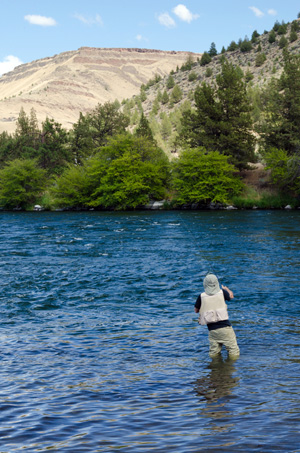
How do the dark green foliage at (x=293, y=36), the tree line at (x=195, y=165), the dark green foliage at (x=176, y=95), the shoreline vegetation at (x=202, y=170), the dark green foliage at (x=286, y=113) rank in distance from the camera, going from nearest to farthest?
the shoreline vegetation at (x=202, y=170)
the tree line at (x=195, y=165)
the dark green foliage at (x=286, y=113)
the dark green foliage at (x=293, y=36)
the dark green foliage at (x=176, y=95)

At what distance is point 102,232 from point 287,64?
1511 inches

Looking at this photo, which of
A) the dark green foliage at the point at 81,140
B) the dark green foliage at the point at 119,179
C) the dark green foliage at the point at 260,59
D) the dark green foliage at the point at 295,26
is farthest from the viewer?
the dark green foliage at the point at 295,26

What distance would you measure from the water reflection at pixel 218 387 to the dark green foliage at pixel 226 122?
53.9 m

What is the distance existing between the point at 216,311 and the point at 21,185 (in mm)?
61312

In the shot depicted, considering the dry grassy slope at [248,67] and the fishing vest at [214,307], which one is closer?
the fishing vest at [214,307]

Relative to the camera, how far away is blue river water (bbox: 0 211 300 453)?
6805 millimetres

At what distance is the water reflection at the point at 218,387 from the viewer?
7.38 metres

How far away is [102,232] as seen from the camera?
35.5 metres

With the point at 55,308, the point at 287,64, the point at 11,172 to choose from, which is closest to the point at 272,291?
the point at 55,308

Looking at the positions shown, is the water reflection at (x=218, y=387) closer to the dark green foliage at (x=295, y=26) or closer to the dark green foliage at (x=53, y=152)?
the dark green foliage at (x=53, y=152)

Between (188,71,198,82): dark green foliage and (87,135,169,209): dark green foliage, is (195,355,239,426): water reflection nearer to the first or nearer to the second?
(87,135,169,209): dark green foliage

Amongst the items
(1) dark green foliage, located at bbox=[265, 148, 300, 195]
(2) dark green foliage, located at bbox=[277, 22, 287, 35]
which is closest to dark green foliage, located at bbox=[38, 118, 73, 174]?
(1) dark green foliage, located at bbox=[265, 148, 300, 195]

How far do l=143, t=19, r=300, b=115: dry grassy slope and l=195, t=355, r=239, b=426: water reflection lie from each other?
142 metres

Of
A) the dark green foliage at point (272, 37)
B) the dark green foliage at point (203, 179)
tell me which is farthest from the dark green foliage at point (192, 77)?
the dark green foliage at point (203, 179)
